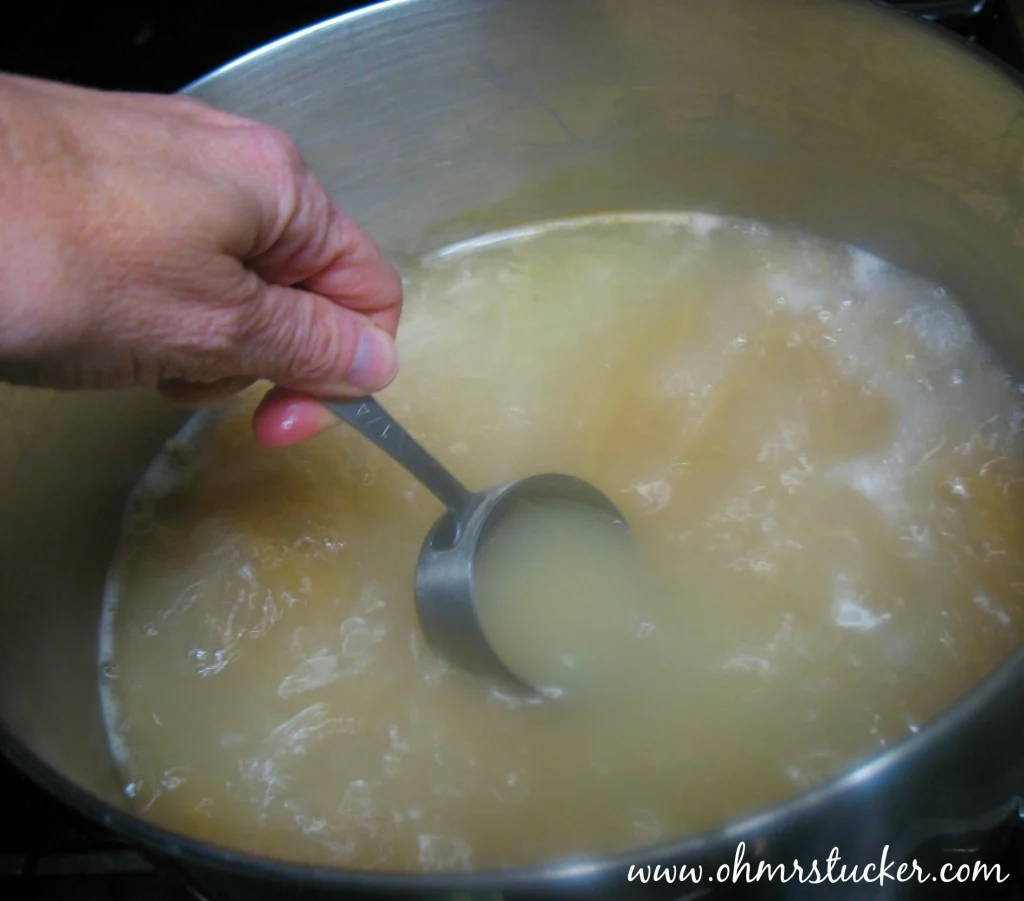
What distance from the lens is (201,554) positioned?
3.46 ft

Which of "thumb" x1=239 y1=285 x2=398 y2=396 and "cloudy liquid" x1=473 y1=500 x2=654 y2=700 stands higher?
"thumb" x1=239 y1=285 x2=398 y2=396

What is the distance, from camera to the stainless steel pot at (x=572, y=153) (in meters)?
0.92

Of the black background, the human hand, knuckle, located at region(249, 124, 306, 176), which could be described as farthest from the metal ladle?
the black background

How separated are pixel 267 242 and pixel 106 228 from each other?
0.15 m

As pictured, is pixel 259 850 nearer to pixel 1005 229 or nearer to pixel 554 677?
pixel 554 677

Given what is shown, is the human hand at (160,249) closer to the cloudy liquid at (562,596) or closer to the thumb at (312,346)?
the thumb at (312,346)

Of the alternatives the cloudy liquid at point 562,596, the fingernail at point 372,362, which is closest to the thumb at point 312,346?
the fingernail at point 372,362

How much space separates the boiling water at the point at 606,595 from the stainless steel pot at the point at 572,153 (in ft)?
0.18

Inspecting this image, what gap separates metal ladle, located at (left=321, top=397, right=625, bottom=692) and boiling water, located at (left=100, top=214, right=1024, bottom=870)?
33 mm

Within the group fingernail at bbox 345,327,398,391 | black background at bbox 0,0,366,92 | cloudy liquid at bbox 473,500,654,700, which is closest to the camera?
fingernail at bbox 345,327,398,391

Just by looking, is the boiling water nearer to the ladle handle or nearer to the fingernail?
the ladle handle

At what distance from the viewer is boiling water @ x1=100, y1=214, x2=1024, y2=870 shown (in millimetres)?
844

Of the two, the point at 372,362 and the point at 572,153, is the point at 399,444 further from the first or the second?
the point at 572,153

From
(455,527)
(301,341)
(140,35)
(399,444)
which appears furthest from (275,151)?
(140,35)
